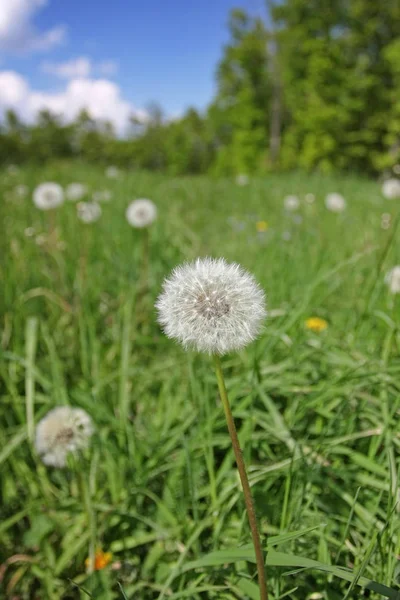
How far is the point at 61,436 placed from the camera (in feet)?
4.54

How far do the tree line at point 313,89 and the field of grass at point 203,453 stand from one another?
15806 mm

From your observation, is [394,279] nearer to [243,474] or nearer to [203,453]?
[203,453]

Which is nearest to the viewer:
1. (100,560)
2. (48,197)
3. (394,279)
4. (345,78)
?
(100,560)


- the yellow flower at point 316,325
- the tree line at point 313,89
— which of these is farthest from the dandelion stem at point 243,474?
the tree line at point 313,89

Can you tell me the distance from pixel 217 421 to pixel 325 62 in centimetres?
2194

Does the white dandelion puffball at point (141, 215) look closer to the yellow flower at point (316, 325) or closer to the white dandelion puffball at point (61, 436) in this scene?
the yellow flower at point (316, 325)

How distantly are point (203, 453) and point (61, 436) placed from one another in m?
0.42

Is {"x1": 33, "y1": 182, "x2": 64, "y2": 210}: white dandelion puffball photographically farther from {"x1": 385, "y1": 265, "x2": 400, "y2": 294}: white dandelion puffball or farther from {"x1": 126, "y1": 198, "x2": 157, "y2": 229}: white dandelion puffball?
{"x1": 385, "y1": 265, "x2": 400, "y2": 294}: white dandelion puffball

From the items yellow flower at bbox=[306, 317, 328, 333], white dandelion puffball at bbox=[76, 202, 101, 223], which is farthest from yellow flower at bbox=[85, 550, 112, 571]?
white dandelion puffball at bbox=[76, 202, 101, 223]

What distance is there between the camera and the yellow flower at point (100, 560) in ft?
3.97

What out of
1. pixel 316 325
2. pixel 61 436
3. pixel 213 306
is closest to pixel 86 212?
pixel 316 325

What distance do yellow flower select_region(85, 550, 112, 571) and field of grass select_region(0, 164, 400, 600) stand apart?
17 millimetres

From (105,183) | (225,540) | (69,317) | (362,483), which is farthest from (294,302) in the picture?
(105,183)

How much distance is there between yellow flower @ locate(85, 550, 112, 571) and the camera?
3.97 feet
